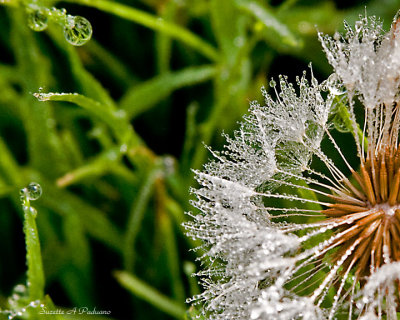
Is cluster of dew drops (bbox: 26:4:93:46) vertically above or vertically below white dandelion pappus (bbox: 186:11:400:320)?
above

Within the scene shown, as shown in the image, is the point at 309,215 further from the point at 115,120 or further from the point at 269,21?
the point at 269,21

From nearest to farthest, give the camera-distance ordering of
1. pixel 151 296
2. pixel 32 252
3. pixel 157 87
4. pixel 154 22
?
pixel 32 252, pixel 151 296, pixel 154 22, pixel 157 87

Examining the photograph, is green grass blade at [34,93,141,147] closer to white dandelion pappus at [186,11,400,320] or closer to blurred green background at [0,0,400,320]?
blurred green background at [0,0,400,320]

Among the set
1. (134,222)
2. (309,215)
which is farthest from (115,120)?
(309,215)

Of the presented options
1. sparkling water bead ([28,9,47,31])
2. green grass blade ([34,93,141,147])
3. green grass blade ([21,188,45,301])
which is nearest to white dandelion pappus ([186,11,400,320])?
green grass blade ([21,188,45,301])

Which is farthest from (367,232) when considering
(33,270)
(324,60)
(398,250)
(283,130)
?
(324,60)

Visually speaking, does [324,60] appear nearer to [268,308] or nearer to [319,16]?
[319,16]
